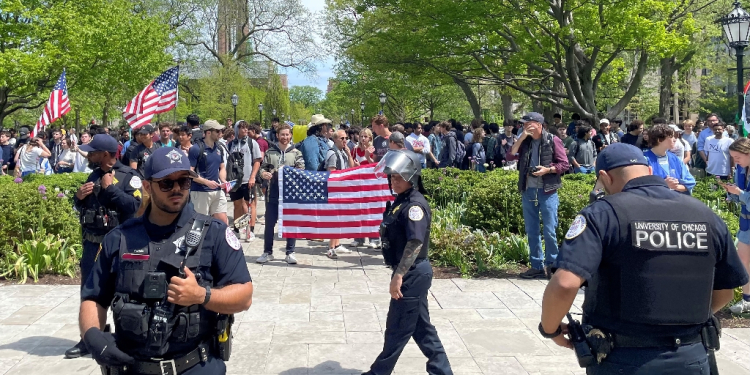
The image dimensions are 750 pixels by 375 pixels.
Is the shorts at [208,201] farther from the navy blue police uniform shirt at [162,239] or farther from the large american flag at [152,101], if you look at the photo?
the navy blue police uniform shirt at [162,239]

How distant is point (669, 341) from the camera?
293 centimetres

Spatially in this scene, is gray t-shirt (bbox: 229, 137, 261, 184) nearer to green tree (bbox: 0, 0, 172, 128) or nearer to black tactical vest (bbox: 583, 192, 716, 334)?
black tactical vest (bbox: 583, 192, 716, 334)

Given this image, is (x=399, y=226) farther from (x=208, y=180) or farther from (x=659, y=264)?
(x=208, y=180)

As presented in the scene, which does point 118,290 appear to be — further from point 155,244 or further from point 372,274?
point 372,274

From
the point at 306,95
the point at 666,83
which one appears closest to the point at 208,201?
the point at 666,83

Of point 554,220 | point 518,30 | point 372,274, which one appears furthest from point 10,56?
point 554,220

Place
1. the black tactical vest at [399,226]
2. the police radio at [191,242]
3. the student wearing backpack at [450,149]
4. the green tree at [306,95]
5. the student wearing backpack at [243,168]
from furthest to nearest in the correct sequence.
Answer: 1. the green tree at [306,95]
2. the student wearing backpack at [450,149]
3. the student wearing backpack at [243,168]
4. the black tactical vest at [399,226]
5. the police radio at [191,242]

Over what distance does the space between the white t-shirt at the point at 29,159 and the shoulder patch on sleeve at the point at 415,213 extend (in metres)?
14.2

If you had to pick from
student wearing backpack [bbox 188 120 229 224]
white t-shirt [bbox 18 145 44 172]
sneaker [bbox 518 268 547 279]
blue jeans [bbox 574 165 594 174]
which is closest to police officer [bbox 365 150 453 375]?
sneaker [bbox 518 268 547 279]

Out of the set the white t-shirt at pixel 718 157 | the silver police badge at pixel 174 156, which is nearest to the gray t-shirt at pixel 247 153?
the silver police badge at pixel 174 156

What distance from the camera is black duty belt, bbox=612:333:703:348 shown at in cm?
292

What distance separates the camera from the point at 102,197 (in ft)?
17.2

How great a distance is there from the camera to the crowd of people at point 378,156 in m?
7.71

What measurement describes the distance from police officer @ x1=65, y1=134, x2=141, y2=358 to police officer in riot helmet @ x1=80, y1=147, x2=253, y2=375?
2280mm
